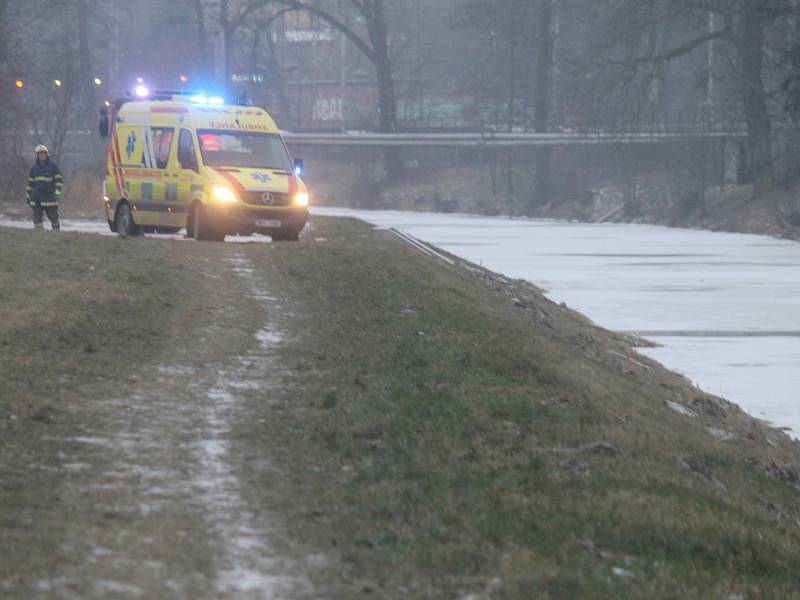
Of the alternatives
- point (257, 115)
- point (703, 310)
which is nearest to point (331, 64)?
point (257, 115)

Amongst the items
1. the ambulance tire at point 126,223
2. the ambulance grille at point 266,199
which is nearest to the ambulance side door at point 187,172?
the ambulance grille at point 266,199

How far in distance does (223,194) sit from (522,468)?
18738 millimetres

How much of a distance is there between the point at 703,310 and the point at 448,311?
22.8 feet

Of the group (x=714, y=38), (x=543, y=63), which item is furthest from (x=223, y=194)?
(x=543, y=63)

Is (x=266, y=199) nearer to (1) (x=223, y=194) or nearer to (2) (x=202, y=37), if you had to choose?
(1) (x=223, y=194)

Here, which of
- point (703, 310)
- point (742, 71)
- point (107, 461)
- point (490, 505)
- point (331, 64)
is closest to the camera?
point (490, 505)

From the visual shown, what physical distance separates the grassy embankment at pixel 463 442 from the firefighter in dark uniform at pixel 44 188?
1242cm

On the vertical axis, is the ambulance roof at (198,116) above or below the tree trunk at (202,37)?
below

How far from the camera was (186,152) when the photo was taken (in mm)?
27531

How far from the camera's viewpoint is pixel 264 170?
90.4ft

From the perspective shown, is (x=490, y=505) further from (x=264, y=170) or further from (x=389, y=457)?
(x=264, y=170)

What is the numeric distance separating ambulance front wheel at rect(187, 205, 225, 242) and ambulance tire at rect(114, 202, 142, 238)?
169 centimetres

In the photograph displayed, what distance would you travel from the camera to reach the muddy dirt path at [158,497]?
6.16 meters

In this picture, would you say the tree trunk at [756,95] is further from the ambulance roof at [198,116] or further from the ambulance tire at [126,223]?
the ambulance tire at [126,223]
